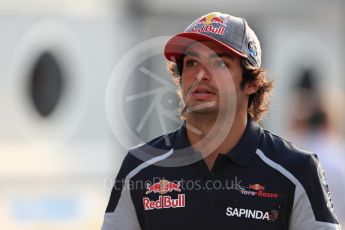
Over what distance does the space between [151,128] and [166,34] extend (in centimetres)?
233

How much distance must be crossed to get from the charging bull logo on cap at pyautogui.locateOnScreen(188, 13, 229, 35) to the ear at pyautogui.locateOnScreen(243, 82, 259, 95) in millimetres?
307

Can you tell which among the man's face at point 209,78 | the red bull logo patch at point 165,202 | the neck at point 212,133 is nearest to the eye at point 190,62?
the man's face at point 209,78

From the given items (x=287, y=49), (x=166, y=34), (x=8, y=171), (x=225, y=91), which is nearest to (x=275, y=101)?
(x=287, y=49)

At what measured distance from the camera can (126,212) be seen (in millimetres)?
4227

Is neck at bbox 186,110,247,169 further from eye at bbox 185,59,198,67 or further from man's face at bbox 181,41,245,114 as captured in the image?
eye at bbox 185,59,198,67

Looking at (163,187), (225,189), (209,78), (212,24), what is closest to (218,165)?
(225,189)

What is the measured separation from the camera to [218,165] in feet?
13.6

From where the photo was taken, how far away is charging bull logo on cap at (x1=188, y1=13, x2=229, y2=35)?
418 centimetres

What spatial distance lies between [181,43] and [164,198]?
2.24 feet

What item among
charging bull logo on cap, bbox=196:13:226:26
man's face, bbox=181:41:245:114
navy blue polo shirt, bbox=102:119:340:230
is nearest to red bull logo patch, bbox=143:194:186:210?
navy blue polo shirt, bbox=102:119:340:230

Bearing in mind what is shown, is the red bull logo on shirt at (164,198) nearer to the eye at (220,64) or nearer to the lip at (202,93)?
the lip at (202,93)

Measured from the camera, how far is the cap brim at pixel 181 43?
13.6ft

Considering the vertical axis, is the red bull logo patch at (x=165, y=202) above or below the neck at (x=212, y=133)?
below

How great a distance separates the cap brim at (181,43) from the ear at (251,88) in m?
0.19
